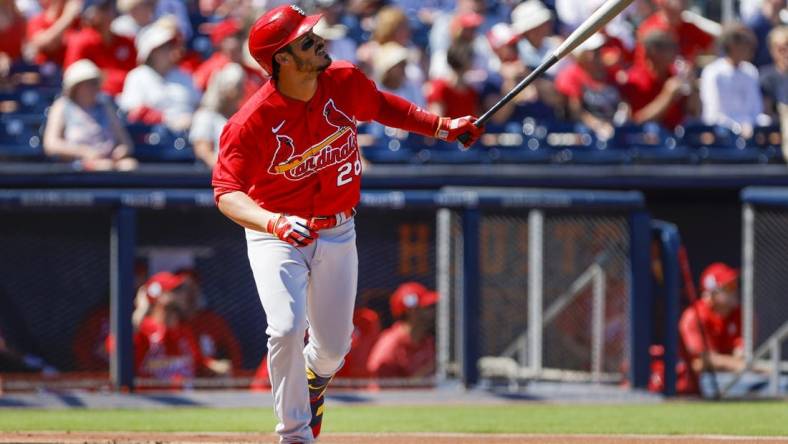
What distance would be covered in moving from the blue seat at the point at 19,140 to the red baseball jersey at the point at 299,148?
12.2 ft

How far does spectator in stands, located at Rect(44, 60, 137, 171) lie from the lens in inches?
328

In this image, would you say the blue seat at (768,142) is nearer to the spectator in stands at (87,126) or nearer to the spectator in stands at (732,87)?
the spectator in stands at (732,87)

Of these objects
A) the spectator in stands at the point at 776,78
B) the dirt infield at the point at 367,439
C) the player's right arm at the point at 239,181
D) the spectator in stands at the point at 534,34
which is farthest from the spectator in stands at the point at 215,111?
the spectator in stands at the point at 776,78

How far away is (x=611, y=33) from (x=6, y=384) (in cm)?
560

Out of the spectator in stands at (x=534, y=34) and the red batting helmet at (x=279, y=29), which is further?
the spectator in stands at (x=534, y=34)

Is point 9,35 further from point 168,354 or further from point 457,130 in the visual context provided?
point 457,130

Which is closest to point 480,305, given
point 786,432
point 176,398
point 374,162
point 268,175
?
point 374,162

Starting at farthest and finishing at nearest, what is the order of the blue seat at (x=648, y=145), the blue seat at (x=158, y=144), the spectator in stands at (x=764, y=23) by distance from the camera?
the spectator in stands at (x=764, y=23) → the blue seat at (x=648, y=145) → the blue seat at (x=158, y=144)

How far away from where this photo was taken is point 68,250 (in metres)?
7.91

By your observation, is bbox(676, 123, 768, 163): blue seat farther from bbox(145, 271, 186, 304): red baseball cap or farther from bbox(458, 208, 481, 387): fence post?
bbox(145, 271, 186, 304): red baseball cap

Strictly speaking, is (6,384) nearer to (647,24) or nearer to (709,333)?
(709,333)

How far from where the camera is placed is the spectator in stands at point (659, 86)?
32.3ft

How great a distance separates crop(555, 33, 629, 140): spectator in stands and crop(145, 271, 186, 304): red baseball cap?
11.2ft

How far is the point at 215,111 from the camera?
8688mm
